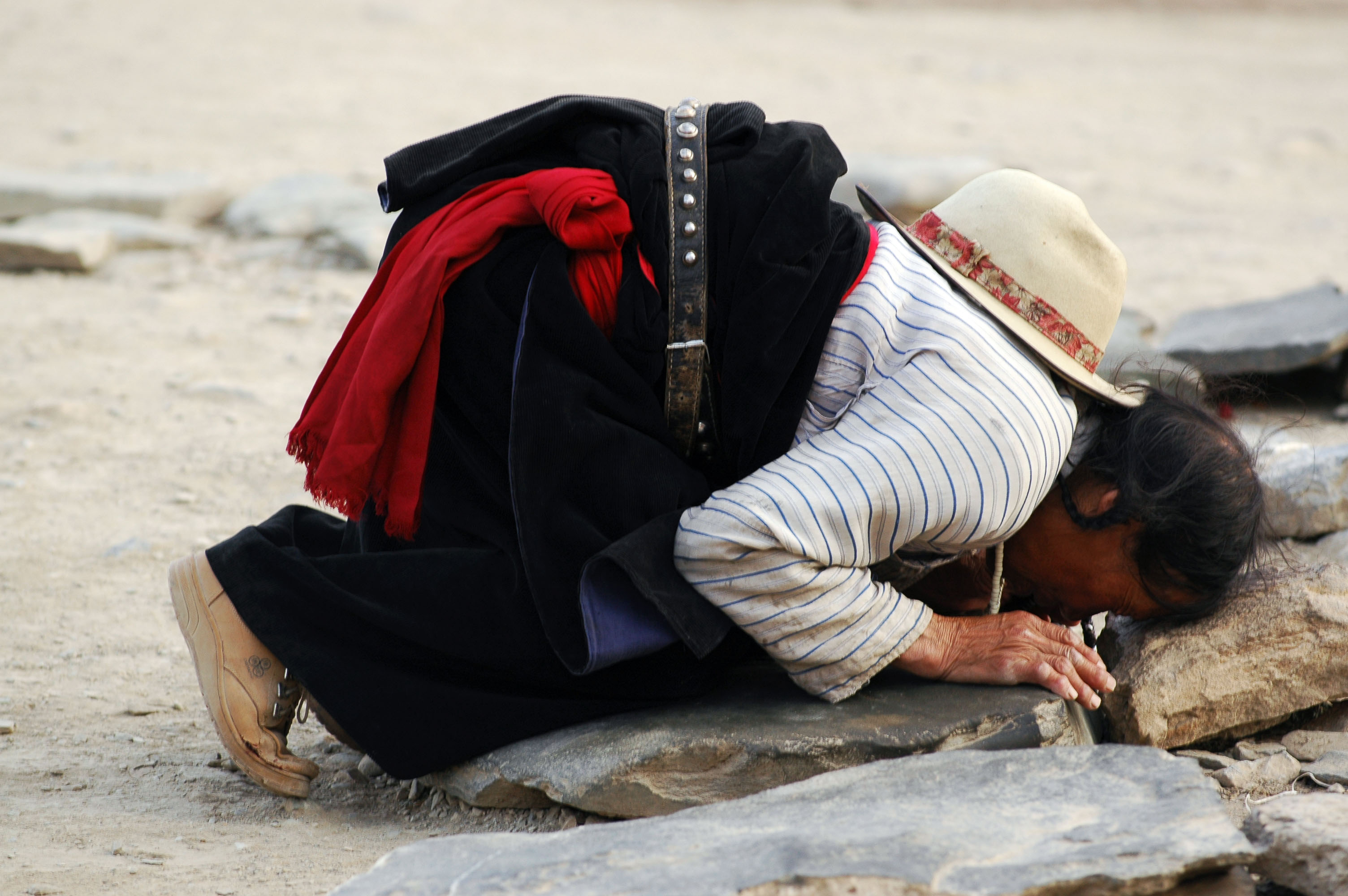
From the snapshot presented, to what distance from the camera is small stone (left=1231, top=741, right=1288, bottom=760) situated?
8.90ft

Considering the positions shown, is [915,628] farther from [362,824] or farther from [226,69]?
[226,69]

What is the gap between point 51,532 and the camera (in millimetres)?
3902

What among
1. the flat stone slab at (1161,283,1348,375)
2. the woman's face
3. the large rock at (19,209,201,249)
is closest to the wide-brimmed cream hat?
the woman's face

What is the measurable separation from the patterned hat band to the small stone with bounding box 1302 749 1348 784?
0.93 m

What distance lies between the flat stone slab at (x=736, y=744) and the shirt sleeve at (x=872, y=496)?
0.19 metres

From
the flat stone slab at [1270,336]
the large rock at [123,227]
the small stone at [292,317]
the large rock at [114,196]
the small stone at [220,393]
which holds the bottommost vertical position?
the small stone at [220,393]

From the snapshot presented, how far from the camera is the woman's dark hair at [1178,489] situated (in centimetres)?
250

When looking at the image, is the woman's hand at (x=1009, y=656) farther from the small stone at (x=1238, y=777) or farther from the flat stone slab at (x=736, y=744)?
the small stone at (x=1238, y=777)

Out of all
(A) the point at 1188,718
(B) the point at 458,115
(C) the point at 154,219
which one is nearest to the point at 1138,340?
(A) the point at 1188,718

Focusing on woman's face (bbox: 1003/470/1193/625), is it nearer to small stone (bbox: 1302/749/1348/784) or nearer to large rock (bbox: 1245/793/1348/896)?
Result: small stone (bbox: 1302/749/1348/784)

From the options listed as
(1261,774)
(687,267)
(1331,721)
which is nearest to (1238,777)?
(1261,774)

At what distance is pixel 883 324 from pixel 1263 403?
350 cm

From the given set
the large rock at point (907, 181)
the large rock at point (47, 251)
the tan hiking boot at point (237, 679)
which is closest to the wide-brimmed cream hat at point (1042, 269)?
the tan hiking boot at point (237, 679)

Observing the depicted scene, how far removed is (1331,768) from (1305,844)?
31.4 inches
